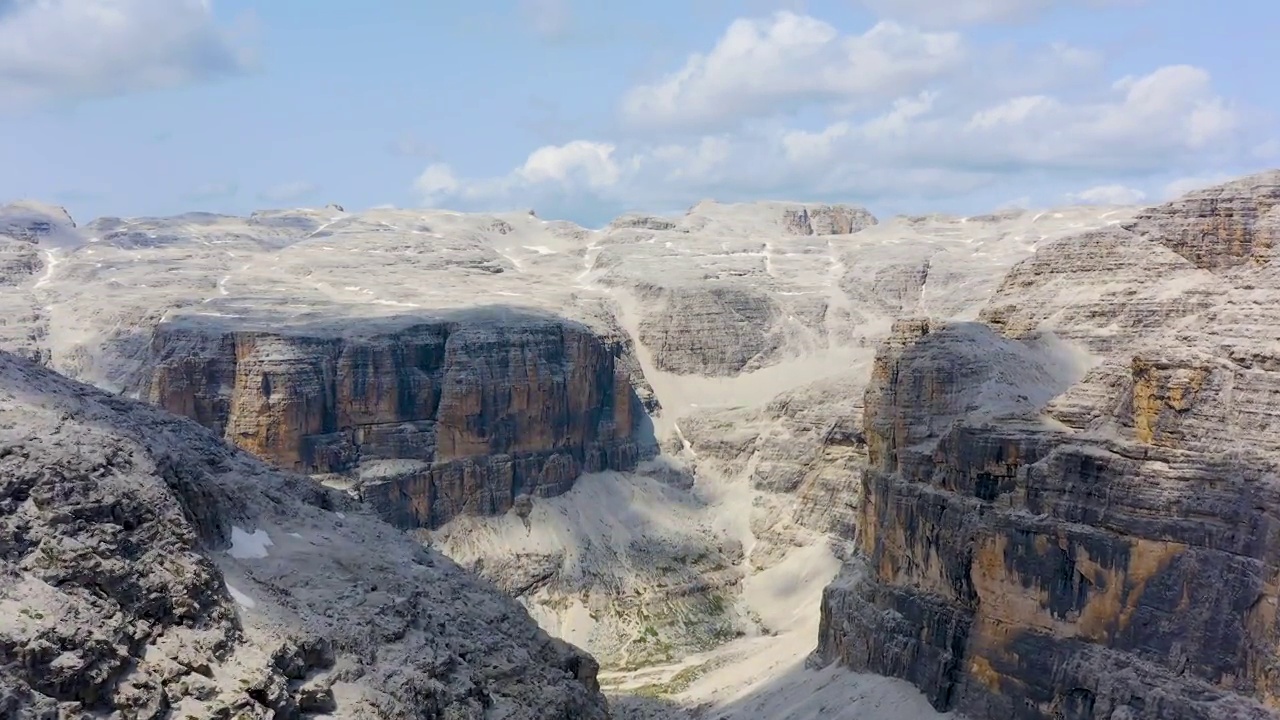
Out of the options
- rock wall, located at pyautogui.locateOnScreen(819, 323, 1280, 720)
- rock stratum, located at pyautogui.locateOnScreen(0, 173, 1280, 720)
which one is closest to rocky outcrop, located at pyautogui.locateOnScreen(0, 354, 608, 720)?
rock wall, located at pyautogui.locateOnScreen(819, 323, 1280, 720)

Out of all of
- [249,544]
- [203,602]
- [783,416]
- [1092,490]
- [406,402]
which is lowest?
[783,416]

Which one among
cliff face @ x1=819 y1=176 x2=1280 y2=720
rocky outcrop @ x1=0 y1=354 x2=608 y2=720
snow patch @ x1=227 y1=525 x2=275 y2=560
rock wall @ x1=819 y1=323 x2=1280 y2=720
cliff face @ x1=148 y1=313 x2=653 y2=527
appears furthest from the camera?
cliff face @ x1=148 y1=313 x2=653 y2=527

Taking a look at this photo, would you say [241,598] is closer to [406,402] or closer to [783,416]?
[406,402]

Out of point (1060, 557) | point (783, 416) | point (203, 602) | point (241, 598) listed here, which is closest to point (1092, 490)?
point (1060, 557)

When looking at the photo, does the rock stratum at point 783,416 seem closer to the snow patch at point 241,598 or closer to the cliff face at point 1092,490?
the cliff face at point 1092,490

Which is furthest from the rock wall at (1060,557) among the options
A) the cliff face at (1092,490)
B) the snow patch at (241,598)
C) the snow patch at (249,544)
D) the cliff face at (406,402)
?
the cliff face at (406,402)

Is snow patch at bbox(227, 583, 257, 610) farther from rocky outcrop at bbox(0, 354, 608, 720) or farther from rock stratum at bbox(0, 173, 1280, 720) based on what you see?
rock stratum at bbox(0, 173, 1280, 720)
